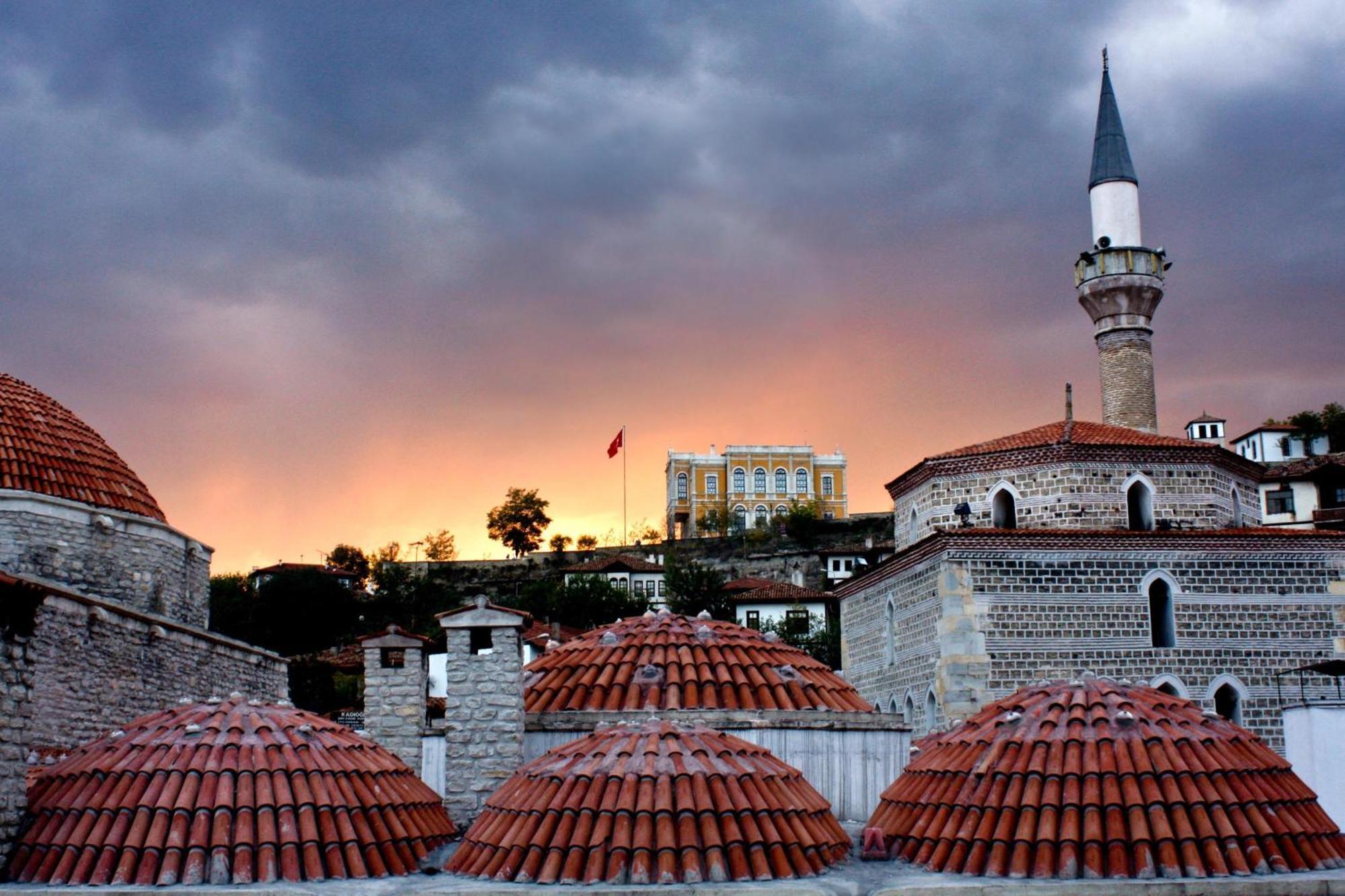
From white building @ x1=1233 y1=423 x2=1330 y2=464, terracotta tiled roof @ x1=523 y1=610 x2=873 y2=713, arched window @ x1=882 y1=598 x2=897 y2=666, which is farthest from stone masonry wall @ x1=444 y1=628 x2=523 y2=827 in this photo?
white building @ x1=1233 y1=423 x2=1330 y2=464

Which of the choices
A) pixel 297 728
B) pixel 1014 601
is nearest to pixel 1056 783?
pixel 297 728

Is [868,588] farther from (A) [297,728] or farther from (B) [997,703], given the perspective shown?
(A) [297,728]

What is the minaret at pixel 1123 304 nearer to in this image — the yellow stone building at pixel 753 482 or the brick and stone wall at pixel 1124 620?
the brick and stone wall at pixel 1124 620

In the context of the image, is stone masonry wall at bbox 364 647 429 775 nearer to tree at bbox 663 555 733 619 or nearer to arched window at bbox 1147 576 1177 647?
arched window at bbox 1147 576 1177 647

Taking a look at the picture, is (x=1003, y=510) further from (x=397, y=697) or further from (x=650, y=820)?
(x=650, y=820)

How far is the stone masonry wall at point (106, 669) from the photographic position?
12.2m

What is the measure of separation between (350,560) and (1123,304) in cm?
4070

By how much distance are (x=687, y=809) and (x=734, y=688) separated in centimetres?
280

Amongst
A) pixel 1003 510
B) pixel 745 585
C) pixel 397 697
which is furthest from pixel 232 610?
pixel 397 697

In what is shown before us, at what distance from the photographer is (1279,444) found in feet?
158

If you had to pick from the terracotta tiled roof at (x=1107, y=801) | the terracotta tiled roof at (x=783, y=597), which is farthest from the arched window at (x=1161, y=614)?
the terracotta tiled roof at (x=783, y=597)

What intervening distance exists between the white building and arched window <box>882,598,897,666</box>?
32.6 meters

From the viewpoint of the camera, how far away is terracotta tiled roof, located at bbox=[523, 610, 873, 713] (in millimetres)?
10445

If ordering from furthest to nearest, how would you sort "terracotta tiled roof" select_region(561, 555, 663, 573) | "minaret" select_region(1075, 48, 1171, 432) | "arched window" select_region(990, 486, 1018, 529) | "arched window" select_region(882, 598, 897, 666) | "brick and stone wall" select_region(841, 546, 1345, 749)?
"terracotta tiled roof" select_region(561, 555, 663, 573)
"minaret" select_region(1075, 48, 1171, 432)
"arched window" select_region(882, 598, 897, 666)
"arched window" select_region(990, 486, 1018, 529)
"brick and stone wall" select_region(841, 546, 1345, 749)
